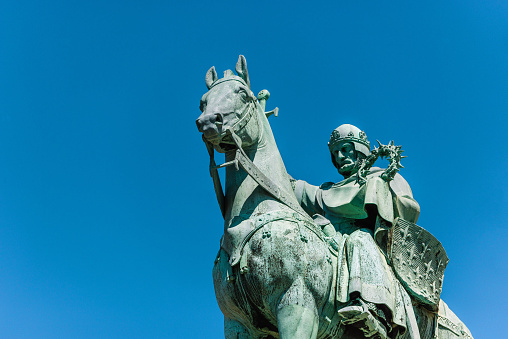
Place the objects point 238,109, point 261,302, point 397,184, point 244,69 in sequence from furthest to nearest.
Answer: point 397,184 < point 244,69 < point 238,109 < point 261,302

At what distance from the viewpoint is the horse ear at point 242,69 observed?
10.4 meters

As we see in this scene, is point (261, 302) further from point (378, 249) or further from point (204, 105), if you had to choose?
point (204, 105)

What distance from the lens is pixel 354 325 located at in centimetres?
947

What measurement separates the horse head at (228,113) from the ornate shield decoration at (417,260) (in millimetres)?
2343

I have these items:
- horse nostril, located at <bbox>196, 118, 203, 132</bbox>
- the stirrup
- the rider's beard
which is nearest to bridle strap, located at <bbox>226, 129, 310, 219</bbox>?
horse nostril, located at <bbox>196, 118, 203, 132</bbox>

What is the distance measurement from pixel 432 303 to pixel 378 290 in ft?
4.85

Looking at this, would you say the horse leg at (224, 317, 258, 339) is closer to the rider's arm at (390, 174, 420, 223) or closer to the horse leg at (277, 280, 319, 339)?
the horse leg at (277, 280, 319, 339)

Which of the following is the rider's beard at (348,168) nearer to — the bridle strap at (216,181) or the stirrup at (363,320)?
the bridle strap at (216,181)

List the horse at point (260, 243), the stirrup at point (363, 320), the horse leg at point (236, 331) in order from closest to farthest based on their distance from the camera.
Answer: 1. the horse at point (260, 243)
2. the stirrup at point (363, 320)
3. the horse leg at point (236, 331)

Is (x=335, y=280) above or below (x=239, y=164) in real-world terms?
below

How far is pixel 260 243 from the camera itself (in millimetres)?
9031

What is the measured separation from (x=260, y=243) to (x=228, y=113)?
5.44 feet

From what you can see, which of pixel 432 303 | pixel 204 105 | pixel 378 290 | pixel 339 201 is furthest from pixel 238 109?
pixel 432 303

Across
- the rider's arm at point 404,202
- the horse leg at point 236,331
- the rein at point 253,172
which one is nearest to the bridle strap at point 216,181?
the rein at point 253,172
